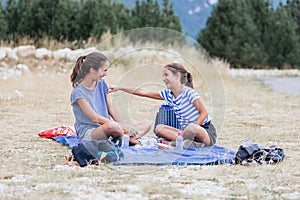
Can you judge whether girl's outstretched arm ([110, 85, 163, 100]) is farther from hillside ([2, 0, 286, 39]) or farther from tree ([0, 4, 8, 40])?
hillside ([2, 0, 286, 39])

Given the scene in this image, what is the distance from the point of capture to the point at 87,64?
15.5ft

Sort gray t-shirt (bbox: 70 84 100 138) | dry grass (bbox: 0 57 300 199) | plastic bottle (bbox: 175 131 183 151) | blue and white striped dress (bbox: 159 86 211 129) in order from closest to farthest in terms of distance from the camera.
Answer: dry grass (bbox: 0 57 300 199), gray t-shirt (bbox: 70 84 100 138), plastic bottle (bbox: 175 131 183 151), blue and white striped dress (bbox: 159 86 211 129)

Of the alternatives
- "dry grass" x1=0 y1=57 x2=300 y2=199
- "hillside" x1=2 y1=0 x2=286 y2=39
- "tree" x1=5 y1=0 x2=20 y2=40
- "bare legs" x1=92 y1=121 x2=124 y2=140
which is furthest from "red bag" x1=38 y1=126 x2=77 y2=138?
"hillside" x1=2 y1=0 x2=286 y2=39

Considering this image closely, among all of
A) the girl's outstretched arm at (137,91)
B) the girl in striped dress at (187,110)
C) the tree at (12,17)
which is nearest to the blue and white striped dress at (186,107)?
the girl in striped dress at (187,110)

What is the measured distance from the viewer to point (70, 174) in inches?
154

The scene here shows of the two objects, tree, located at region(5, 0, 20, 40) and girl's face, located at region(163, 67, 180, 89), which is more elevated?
tree, located at region(5, 0, 20, 40)

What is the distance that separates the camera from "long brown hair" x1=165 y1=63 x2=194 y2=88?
4941mm

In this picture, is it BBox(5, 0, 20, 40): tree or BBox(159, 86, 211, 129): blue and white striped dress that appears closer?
BBox(159, 86, 211, 129): blue and white striped dress

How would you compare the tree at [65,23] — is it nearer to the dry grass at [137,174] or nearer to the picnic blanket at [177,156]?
the dry grass at [137,174]

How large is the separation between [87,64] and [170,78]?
0.71m

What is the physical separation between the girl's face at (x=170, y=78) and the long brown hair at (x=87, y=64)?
20.9 inches

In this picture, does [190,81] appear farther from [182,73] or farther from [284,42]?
[284,42]

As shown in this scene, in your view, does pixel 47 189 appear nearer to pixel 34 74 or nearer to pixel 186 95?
pixel 186 95

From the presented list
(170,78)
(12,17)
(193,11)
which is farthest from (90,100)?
(193,11)
